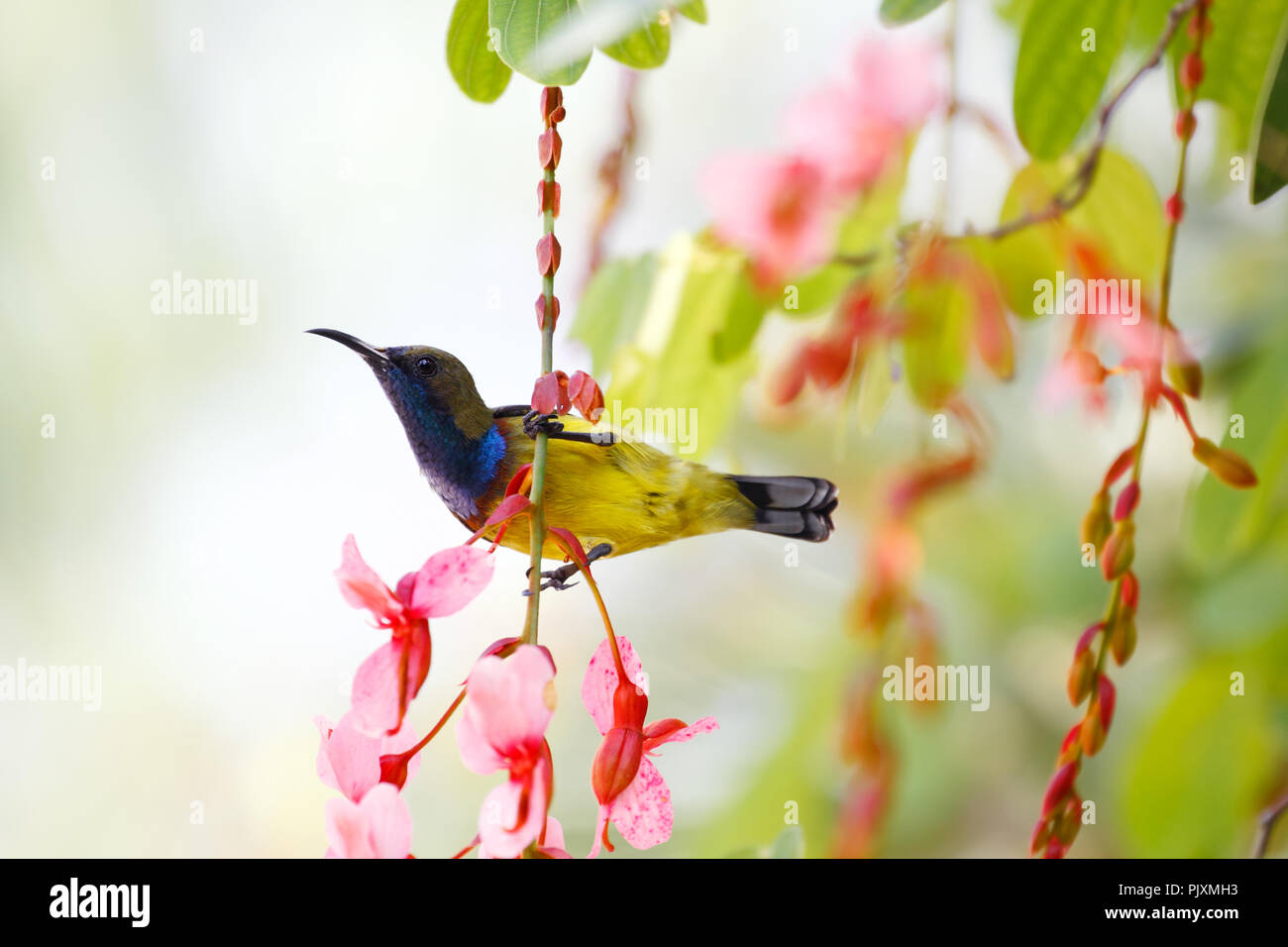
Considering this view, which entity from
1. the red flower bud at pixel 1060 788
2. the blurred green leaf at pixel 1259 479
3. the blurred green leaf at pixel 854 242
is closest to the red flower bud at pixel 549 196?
the red flower bud at pixel 1060 788

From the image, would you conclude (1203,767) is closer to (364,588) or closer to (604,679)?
(604,679)

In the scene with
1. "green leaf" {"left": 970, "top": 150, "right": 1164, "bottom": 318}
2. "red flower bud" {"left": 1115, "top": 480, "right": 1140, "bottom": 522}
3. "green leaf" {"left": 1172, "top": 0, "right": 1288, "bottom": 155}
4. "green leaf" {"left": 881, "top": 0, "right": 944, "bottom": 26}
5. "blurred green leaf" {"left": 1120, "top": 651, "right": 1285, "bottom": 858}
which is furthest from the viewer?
"blurred green leaf" {"left": 1120, "top": 651, "right": 1285, "bottom": 858}

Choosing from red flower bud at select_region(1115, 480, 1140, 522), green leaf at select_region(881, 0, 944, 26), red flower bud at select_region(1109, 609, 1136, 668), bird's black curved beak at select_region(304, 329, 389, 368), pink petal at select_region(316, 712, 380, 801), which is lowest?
Answer: pink petal at select_region(316, 712, 380, 801)

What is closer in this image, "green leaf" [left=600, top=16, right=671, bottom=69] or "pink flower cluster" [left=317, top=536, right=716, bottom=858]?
"pink flower cluster" [left=317, top=536, right=716, bottom=858]

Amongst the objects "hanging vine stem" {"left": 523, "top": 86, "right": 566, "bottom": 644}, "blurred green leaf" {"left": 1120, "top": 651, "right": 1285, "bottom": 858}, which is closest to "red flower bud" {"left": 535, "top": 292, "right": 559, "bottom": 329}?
"hanging vine stem" {"left": 523, "top": 86, "right": 566, "bottom": 644}

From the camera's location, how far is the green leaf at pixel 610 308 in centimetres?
81

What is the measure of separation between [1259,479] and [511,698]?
1.94 ft

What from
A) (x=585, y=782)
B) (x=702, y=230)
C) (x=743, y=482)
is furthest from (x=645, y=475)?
(x=585, y=782)

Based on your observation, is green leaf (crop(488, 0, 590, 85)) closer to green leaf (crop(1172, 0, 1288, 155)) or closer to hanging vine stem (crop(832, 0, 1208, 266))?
hanging vine stem (crop(832, 0, 1208, 266))

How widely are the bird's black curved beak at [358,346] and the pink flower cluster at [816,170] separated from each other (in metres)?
0.24

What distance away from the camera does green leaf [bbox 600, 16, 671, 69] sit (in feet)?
1.83

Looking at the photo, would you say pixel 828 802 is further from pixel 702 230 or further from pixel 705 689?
pixel 702 230

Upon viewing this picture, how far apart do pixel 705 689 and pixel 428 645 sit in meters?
1.68

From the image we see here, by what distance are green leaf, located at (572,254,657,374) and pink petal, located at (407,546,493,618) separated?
429 mm
